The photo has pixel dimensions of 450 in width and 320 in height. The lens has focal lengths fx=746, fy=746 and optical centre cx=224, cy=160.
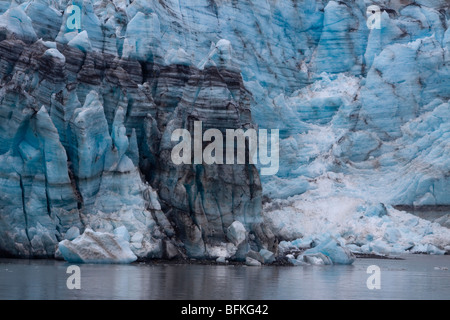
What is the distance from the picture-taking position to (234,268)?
2069 centimetres

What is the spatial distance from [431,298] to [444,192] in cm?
1744

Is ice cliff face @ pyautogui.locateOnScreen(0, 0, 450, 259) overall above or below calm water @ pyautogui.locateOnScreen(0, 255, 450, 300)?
above

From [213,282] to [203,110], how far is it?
8984 millimetres

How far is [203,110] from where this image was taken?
2416 cm

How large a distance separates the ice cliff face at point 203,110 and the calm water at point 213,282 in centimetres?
238

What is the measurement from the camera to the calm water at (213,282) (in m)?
13.9

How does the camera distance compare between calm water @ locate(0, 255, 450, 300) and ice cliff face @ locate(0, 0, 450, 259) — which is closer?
calm water @ locate(0, 255, 450, 300)

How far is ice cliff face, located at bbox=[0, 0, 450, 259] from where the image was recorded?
2172 cm

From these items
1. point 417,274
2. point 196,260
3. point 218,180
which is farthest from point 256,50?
point 417,274

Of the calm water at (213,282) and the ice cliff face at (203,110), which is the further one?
the ice cliff face at (203,110)

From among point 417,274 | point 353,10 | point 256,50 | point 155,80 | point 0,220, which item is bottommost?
point 417,274

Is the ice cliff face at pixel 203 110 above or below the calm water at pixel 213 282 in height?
above

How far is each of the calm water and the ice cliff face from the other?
238 centimetres
